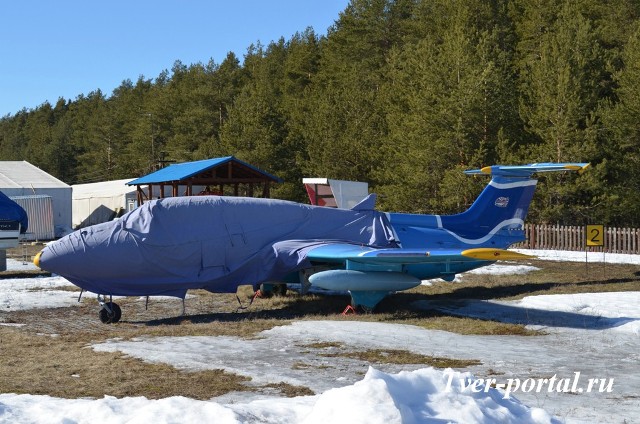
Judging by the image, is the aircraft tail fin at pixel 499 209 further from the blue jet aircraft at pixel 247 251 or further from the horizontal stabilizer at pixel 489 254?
the horizontal stabilizer at pixel 489 254

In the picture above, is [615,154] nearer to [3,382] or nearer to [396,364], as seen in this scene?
[396,364]

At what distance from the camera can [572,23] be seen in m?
39.5

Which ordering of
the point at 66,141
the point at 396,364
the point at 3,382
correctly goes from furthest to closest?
the point at 66,141
the point at 396,364
the point at 3,382

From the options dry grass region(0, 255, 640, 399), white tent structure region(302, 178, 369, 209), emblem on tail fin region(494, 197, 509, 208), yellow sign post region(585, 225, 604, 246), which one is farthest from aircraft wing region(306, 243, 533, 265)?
white tent structure region(302, 178, 369, 209)

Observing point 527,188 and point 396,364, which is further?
point 527,188

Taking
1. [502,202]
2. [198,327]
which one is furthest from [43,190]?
[198,327]

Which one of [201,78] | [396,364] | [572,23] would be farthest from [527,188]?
[201,78]

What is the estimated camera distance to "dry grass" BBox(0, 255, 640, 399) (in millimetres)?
9516

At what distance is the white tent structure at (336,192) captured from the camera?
115 ft

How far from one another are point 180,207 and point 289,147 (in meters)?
41.6

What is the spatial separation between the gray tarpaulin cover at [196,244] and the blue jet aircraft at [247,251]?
2cm

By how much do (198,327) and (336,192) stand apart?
20886mm

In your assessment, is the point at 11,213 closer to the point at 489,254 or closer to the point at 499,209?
the point at 499,209

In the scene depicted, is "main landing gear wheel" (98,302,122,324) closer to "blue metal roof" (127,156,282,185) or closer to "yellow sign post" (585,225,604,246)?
"yellow sign post" (585,225,604,246)
